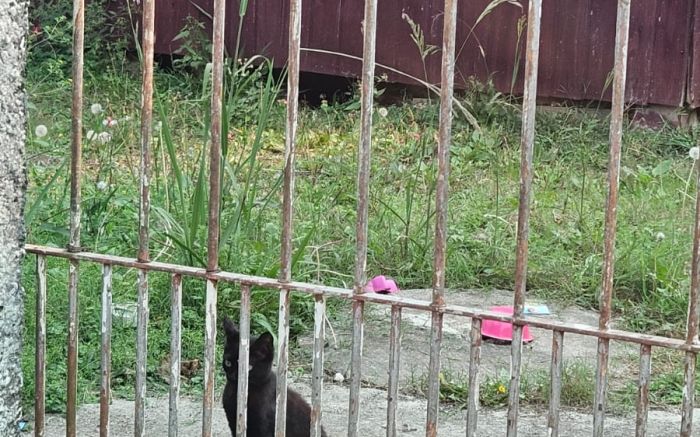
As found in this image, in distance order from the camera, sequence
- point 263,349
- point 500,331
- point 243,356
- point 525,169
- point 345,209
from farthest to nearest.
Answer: point 345,209, point 500,331, point 263,349, point 243,356, point 525,169

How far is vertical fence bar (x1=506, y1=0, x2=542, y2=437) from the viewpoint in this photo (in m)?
2.49

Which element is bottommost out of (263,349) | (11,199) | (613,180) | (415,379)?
(415,379)

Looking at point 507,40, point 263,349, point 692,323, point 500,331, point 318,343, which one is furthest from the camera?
point 507,40

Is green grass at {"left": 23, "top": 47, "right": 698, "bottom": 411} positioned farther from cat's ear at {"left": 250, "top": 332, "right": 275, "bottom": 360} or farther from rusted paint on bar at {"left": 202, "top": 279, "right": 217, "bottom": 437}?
rusted paint on bar at {"left": 202, "top": 279, "right": 217, "bottom": 437}

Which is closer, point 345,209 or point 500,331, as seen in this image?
point 500,331

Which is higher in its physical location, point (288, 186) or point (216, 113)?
point (216, 113)

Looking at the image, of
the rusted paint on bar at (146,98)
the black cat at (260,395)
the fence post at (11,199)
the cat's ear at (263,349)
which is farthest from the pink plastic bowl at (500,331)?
the fence post at (11,199)

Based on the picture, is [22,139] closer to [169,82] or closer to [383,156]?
[383,156]

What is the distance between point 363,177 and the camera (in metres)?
2.67

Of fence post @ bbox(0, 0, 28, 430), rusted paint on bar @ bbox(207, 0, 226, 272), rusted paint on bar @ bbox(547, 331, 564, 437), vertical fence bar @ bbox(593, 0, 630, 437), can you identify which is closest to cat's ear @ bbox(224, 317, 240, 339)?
rusted paint on bar @ bbox(207, 0, 226, 272)

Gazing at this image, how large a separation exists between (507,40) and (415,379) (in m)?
6.03

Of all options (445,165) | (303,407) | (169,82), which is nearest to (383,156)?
(169,82)

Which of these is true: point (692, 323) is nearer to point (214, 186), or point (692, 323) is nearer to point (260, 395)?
point (214, 186)

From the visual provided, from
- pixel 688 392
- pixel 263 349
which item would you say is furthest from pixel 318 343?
pixel 263 349
